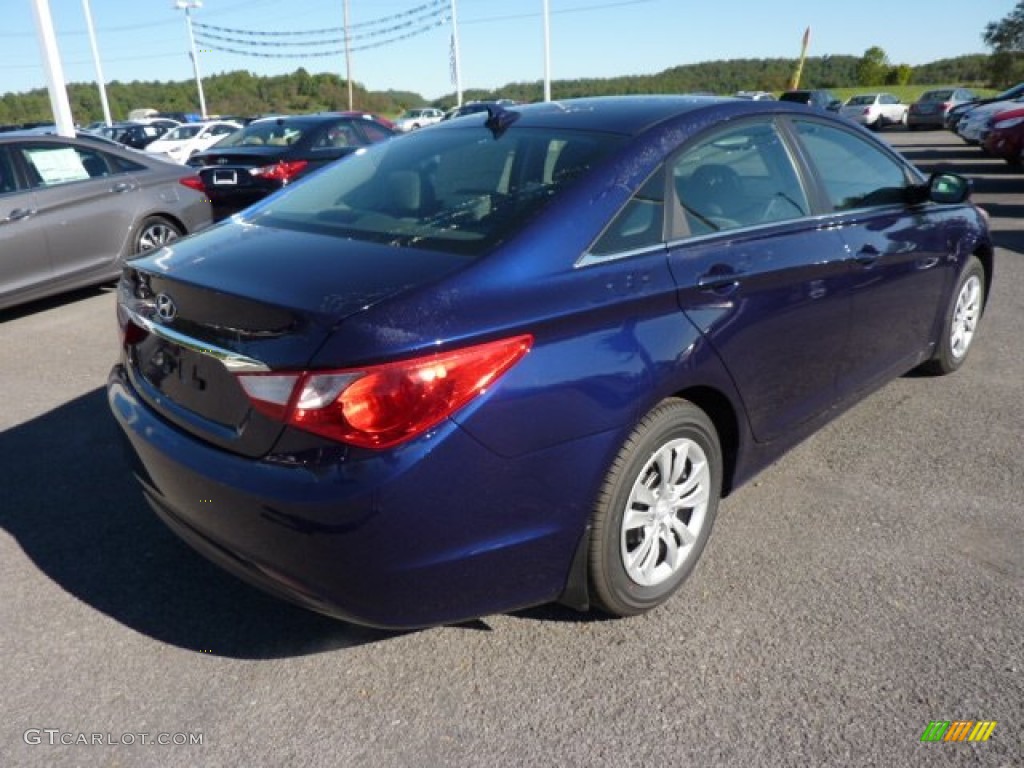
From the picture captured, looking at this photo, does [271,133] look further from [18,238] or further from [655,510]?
[655,510]

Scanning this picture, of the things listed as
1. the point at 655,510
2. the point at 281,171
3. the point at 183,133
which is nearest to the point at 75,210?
the point at 281,171

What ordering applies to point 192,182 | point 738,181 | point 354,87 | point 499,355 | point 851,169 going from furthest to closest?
1. point 354,87
2. point 192,182
3. point 851,169
4. point 738,181
5. point 499,355

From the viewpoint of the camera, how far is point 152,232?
734 cm

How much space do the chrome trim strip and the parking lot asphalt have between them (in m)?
0.97

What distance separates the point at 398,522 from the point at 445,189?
4.51ft

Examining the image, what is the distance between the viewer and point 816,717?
7.25ft

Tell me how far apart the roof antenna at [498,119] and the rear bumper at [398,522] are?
151 centimetres

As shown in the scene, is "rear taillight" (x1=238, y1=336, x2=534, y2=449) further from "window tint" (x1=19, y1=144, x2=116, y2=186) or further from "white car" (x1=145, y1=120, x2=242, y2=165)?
"white car" (x1=145, y1=120, x2=242, y2=165)

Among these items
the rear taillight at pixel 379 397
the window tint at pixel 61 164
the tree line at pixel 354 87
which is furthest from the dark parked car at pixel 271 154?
the tree line at pixel 354 87

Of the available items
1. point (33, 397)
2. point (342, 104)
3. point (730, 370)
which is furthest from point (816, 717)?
point (342, 104)

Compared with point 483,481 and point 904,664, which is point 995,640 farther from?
point 483,481

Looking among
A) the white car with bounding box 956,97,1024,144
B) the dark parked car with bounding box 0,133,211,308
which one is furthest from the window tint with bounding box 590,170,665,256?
the white car with bounding box 956,97,1024,144

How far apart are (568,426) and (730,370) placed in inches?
31.4

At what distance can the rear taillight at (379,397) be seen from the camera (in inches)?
76.8
